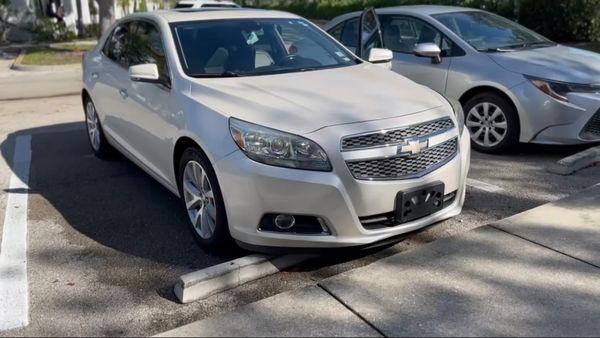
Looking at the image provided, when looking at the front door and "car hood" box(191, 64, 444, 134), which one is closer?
"car hood" box(191, 64, 444, 134)

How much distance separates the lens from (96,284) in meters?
3.62

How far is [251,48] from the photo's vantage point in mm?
4672

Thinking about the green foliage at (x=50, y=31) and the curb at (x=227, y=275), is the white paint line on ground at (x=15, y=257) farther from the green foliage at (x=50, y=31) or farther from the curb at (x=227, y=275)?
the green foliage at (x=50, y=31)

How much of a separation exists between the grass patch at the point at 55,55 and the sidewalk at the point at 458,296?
13.7 meters

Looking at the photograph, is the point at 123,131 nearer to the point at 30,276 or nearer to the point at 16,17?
the point at 30,276

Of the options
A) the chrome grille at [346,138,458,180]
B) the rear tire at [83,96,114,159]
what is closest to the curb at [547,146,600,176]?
the chrome grille at [346,138,458,180]

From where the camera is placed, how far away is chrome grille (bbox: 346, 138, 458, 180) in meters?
3.43

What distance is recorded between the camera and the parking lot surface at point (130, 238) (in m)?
3.31

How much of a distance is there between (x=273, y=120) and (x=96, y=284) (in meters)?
1.50

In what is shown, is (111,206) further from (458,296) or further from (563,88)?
(563,88)

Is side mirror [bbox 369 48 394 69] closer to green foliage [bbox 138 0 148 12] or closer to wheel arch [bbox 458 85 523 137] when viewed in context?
wheel arch [bbox 458 85 523 137]

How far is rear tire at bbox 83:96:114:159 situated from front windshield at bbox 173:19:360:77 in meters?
1.98

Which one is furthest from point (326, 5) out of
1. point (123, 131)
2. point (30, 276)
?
point (30, 276)

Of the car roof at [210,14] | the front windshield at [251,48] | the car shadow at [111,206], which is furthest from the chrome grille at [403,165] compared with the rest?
the car roof at [210,14]
